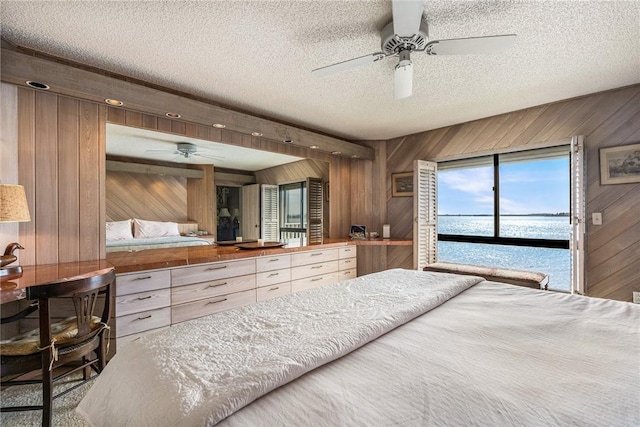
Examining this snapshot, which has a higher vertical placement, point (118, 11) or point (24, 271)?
point (118, 11)

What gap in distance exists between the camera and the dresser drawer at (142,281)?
7.32 feet

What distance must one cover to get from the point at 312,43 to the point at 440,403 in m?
2.14

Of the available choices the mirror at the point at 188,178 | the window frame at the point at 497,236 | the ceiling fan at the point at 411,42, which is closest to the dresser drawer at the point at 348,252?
the mirror at the point at 188,178

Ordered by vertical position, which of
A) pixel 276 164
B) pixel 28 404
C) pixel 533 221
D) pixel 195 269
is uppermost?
pixel 276 164

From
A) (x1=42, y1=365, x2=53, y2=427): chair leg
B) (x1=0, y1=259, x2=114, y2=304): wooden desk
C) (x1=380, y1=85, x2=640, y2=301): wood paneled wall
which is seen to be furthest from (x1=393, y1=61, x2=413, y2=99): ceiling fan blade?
(x1=42, y1=365, x2=53, y2=427): chair leg

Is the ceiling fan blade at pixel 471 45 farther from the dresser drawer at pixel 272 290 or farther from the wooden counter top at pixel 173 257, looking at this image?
the dresser drawer at pixel 272 290

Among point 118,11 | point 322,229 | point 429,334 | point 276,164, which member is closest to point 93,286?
point 118,11

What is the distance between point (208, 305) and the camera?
108 inches

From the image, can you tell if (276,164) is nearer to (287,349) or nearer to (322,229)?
(322,229)

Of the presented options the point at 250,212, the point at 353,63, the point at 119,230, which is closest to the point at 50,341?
the point at 353,63

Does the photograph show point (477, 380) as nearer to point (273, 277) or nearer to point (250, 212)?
point (273, 277)

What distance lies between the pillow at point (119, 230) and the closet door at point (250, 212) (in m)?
2.09

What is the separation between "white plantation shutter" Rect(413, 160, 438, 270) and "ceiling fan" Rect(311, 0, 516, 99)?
6.93 feet

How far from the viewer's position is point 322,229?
4.98m
